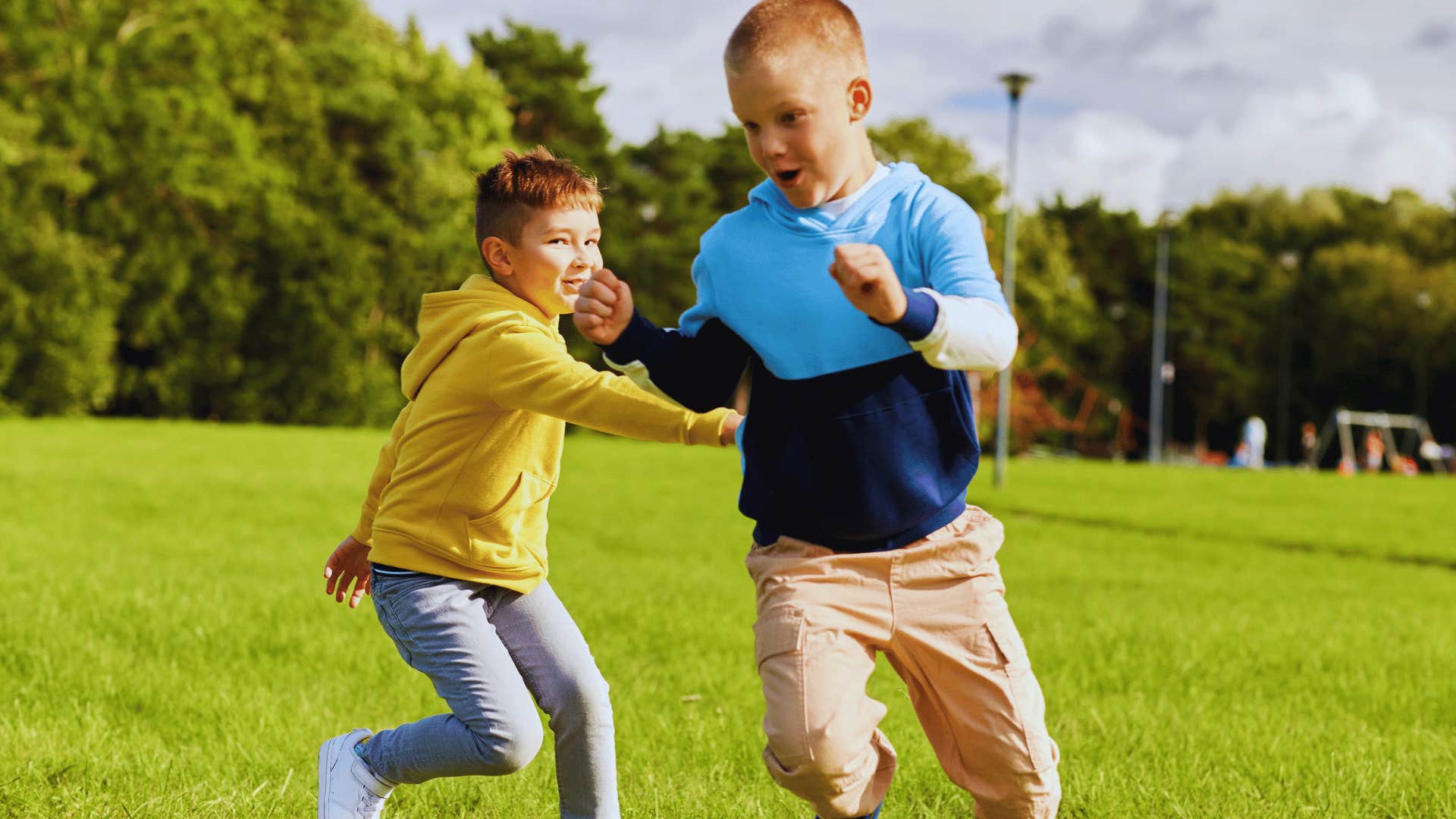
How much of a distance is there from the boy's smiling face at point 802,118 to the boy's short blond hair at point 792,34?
0.02 metres

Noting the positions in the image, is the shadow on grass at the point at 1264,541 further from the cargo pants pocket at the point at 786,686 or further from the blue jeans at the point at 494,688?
the cargo pants pocket at the point at 786,686

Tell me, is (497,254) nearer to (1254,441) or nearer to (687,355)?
(687,355)

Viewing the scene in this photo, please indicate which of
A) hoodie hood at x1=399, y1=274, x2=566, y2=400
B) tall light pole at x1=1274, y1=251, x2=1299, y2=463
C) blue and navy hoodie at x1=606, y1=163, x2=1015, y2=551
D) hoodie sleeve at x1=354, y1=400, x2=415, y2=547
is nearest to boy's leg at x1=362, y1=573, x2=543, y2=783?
hoodie sleeve at x1=354, y1=400, x2=415, y2=547

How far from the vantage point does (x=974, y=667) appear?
9.96 feet

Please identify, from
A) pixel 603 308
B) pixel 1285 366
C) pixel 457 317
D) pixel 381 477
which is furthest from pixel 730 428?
pixel 1285 366

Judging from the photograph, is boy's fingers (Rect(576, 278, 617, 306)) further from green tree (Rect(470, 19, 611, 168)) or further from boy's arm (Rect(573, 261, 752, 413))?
green tree (Rect(470, 19, 611, 168))

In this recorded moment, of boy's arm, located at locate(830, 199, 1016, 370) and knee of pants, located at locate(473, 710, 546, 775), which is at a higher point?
boy's arm, located at locate(830, 199, 1016, 370)

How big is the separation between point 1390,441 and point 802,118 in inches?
2193

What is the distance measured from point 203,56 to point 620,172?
16379 millimetres

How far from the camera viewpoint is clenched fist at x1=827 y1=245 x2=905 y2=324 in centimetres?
246

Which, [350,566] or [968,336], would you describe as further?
[350,566]

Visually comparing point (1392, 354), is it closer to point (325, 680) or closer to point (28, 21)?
point (28, 21)

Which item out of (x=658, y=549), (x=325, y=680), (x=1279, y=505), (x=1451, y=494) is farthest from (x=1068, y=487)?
(x=325, y=680)

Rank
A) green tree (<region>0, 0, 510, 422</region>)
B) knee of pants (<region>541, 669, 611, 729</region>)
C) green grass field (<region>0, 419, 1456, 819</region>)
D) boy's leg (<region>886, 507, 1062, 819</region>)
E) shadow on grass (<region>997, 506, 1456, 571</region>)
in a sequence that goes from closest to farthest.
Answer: boy's leg (<region>886, 507, 1062, 819</region>) < knee of pants (<region>541, 669, 611, 729</region>) < green grass field (<region>0, 419, 1456, 819</region>) < shadow on grass (<region>997, 506, 1456, 571</region>) < green tree (<region>0, 0, 510, 422</region>)
